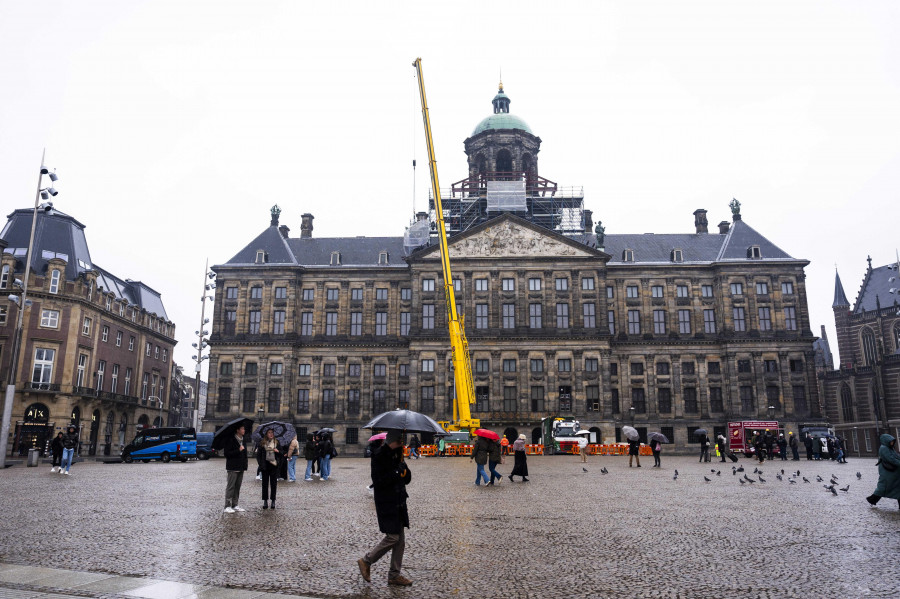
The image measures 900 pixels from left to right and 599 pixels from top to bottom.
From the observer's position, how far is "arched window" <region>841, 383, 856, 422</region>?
81.1 m

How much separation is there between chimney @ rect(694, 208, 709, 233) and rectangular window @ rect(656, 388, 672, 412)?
67.8 feet

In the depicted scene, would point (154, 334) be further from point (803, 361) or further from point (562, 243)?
point (803, 361)

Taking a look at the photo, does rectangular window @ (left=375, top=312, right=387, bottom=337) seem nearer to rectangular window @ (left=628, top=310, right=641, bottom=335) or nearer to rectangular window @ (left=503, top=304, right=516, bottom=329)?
rectangular window @ (left=503, top=304, right=516, bottom=329)

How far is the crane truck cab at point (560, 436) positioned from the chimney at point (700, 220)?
33.1m

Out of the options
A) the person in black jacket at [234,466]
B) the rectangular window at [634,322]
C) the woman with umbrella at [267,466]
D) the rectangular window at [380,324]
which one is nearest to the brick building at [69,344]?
the rectangular window at [380,324]

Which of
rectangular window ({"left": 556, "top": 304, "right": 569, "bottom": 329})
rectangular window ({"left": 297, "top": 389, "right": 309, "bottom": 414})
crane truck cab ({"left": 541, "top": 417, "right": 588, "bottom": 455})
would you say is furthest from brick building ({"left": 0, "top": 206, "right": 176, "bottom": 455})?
rectangular window ({"left": 556, "top": 304, "right": 569, "bottom": 329})

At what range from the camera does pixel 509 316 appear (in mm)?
63469

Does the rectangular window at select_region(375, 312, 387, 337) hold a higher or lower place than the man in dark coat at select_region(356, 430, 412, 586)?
higher

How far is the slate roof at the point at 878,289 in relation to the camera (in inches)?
3189

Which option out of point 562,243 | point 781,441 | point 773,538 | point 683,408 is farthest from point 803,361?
point 773,538

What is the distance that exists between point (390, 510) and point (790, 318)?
66.8 meters

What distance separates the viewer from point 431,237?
228ft

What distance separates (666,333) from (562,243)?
47.3ft

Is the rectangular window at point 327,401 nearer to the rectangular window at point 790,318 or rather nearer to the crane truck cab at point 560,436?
the crane truck cab at point 560,436
